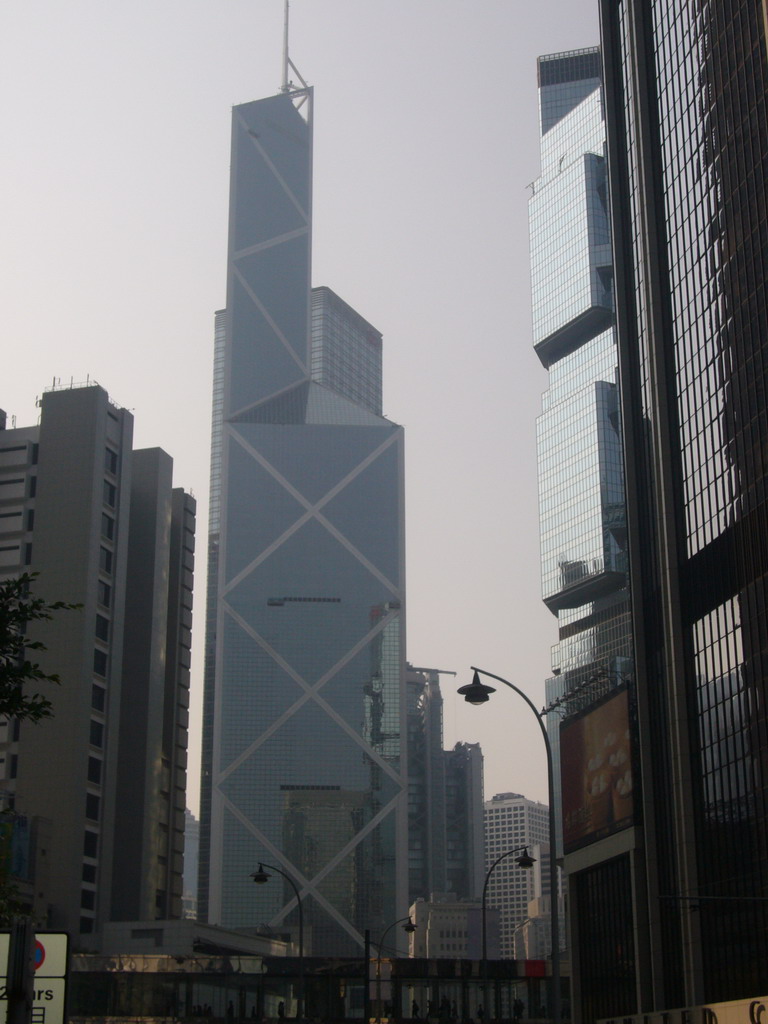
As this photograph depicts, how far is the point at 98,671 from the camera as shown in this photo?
134250 mm

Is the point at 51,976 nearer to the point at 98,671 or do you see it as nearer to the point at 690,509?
the point at 690,509

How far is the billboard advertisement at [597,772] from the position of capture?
93.1 m

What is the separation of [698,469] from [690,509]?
2696 millimetres

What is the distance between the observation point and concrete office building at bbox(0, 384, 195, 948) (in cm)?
12519

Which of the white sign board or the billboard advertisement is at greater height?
the billboard advertisement

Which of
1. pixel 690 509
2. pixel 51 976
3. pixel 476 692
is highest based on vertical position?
pixel 690 509

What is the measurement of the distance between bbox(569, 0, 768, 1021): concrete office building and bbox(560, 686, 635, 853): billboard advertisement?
1.12m

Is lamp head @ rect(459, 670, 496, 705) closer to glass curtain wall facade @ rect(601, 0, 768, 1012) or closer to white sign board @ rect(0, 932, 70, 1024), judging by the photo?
white sign board @ rect(0, 932, 70, 1024)

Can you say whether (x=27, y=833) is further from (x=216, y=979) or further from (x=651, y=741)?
(x=651, y=741)

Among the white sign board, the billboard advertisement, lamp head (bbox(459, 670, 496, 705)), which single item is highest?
the billboard advertisement

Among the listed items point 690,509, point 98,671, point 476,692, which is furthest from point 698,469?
point 98,671

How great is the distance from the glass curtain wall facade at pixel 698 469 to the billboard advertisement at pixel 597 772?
2.96 m

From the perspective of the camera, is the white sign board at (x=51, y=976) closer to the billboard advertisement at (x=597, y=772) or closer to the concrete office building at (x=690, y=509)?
the concrete office building at (x=690, y=509)

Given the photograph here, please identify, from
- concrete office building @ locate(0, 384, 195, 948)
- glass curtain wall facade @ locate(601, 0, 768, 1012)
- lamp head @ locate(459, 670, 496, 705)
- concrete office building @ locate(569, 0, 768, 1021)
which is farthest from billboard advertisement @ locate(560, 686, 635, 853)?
lamp head @ locate(459, 670, 496, 705)
